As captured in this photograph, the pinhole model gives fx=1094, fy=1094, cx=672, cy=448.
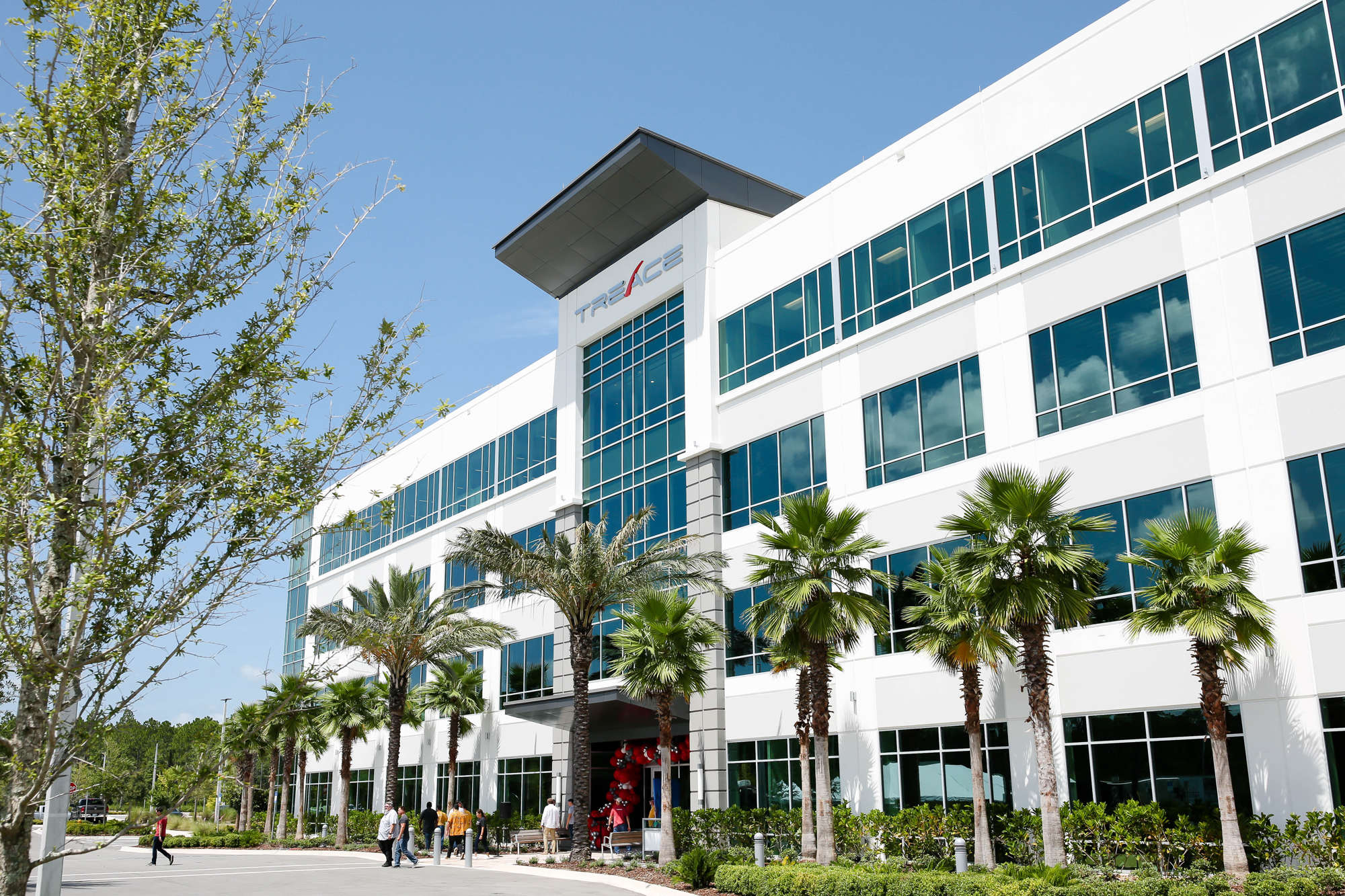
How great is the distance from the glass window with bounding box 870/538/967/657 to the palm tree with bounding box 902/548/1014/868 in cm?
282

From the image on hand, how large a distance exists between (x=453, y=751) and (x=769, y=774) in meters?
17.5

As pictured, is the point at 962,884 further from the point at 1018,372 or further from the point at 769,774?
the point at 769,774

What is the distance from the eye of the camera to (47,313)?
735cm

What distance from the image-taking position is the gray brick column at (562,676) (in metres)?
38.0

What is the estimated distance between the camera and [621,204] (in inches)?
1496

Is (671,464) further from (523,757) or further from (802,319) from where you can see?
(523,757)

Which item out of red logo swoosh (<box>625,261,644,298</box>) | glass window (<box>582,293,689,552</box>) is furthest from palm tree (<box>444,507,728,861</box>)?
red logo swoosh (<box>625,261,644,298</box>)

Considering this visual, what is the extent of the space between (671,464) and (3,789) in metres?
28.5

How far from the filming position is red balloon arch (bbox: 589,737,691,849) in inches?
1425

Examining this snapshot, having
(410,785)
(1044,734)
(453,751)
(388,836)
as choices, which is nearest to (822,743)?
(1044,734)

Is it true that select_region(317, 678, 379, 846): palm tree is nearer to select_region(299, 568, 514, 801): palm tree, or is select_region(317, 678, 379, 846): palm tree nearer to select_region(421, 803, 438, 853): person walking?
select_region(299, 568, 514, 801): palm tree

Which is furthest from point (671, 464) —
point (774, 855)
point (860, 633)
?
point (774, 855)

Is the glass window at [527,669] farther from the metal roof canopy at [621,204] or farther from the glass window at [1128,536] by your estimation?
the glass window at [1128,536]

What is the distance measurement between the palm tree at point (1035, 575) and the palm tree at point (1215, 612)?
116 cm
